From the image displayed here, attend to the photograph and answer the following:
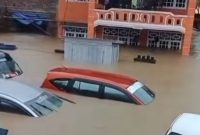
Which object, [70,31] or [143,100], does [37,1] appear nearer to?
[70,31]

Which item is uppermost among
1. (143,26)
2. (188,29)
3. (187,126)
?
(187,126)

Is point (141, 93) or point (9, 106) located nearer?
point (9, 106)

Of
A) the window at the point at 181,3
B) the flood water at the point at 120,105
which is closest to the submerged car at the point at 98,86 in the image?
the flood water at the point at 120,105

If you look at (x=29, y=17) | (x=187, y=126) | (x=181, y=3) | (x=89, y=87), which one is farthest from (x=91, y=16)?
(x=187, y=126)

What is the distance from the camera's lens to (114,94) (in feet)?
45.3

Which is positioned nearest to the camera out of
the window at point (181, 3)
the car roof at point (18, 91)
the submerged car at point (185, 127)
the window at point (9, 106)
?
the submerged car at point (185, 127)

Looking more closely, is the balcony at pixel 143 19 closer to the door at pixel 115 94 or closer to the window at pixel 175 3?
the window at pixel 175 3

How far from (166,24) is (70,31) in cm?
705

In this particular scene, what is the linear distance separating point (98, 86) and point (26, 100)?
3340 mm

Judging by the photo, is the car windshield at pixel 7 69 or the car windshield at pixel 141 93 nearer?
the car windshield at pixel 141 93

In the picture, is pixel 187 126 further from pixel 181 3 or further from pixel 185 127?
pixel 181 3

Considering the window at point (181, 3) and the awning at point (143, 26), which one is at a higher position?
the window at point (181, 3)

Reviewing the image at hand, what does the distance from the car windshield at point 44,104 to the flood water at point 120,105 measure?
15 cm

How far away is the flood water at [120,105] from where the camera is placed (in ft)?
35.7
